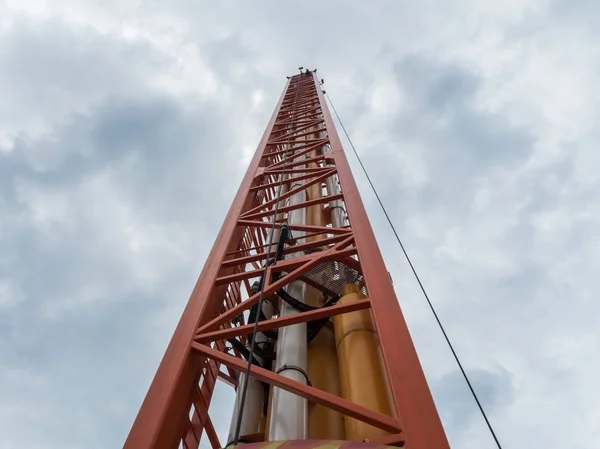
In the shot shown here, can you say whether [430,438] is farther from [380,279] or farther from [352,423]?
[380,279]

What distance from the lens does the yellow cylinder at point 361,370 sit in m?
3.25

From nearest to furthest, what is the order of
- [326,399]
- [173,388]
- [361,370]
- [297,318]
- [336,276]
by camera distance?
[326,399]
[173,388]
[361,370]
[297,318]
[336,276]

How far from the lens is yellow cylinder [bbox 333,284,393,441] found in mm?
3250

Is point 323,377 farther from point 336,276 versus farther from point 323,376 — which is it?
point 336,276

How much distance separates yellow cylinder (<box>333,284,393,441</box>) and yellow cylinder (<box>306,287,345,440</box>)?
0.19 m

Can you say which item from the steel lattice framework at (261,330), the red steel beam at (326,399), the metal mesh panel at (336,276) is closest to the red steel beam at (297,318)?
the steel lattice framework at (261,330)

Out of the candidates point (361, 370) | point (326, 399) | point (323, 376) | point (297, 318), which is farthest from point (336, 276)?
point (326, 399)

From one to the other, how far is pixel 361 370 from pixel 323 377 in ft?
2.76

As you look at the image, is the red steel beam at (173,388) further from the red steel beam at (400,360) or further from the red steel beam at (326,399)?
the red steel beam at (400,360)

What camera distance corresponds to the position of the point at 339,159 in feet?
26.7

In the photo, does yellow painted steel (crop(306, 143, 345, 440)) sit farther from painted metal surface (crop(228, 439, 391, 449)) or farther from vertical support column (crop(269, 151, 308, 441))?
painted metal surface (crop(228, 439, 391, 449))

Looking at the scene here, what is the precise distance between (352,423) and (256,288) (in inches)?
99.2

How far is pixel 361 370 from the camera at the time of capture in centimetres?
362

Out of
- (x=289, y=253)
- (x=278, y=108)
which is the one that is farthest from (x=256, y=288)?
(x=278, y=108)
